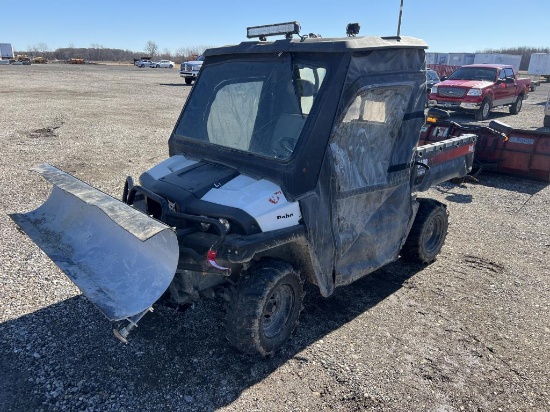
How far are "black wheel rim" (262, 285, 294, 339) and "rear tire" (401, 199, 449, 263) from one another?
78.5 inches

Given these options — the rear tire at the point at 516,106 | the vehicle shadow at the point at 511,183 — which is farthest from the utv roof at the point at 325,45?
the rear tire at the point at 516,106

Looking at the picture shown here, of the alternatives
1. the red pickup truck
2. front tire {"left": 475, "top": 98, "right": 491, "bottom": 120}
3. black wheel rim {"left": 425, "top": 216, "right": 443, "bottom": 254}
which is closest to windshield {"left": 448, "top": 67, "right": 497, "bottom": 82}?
the red pickup truck

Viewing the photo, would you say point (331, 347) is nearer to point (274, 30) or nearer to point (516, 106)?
point (274, 30)

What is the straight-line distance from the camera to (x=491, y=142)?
9.12 metres

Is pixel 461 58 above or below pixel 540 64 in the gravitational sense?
above

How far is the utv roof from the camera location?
3361mm

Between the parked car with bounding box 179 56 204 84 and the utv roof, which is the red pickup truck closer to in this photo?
the utv roof

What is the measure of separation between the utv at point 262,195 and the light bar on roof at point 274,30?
3 cm

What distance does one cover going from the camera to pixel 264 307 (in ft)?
10.6

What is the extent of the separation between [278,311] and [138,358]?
1166 millimetres

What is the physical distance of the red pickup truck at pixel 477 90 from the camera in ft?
52.0

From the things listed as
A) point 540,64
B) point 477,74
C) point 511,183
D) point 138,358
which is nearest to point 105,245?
point 138,358

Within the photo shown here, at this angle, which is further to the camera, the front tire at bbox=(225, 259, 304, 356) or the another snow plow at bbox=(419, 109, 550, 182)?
the another snow plow at bbox=(419, 109, 550, 182)

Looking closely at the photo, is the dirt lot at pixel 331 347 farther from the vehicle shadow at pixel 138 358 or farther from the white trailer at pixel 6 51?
the white trailer at pixel 6 51
